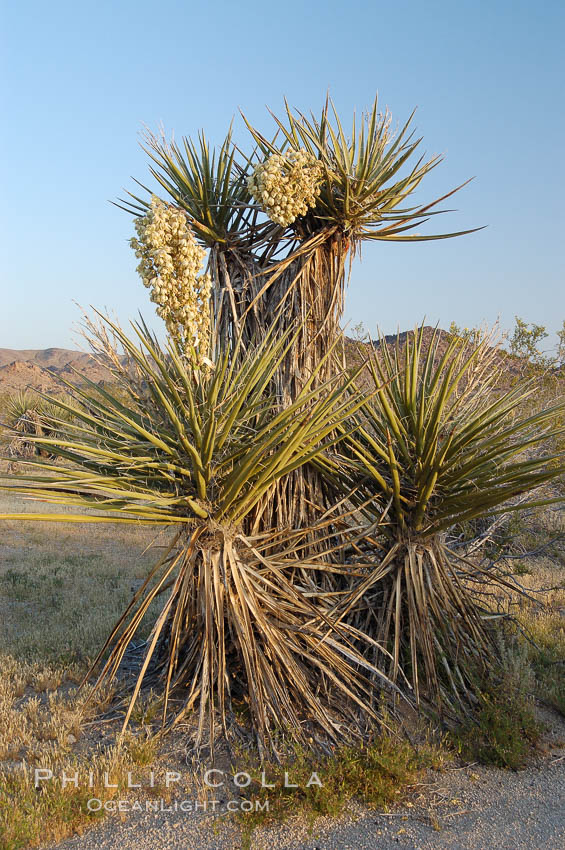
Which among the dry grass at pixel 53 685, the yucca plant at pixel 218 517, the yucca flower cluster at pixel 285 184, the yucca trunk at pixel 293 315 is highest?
the yucca flower cluster at pixel 285 184

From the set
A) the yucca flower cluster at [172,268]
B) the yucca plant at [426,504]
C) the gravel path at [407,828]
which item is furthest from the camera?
the yucca plant at [426,504]

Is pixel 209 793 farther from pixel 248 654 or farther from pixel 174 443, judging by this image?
pixel 174 443

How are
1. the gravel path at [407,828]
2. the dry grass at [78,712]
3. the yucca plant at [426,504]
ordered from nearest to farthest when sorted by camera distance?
the gravel path at [407,828]
the dry grass at [78,712]
the yucca plant at [426,504]

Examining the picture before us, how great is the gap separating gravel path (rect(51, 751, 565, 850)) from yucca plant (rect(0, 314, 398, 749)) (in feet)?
1.60

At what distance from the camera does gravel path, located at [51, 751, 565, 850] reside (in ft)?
10.2

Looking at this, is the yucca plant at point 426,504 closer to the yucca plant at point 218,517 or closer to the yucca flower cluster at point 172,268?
the yucca plant at point 218,517

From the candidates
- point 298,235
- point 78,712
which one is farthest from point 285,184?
point 78,712

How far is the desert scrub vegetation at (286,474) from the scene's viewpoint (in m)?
3.73

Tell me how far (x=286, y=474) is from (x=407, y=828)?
2213 mm

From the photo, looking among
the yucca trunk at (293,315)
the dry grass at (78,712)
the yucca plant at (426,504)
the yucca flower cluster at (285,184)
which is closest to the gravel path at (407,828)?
the dry grass at (78,712)

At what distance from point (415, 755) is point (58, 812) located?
2026 millimetres

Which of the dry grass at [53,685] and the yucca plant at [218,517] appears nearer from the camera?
the dry grass at [53,685]

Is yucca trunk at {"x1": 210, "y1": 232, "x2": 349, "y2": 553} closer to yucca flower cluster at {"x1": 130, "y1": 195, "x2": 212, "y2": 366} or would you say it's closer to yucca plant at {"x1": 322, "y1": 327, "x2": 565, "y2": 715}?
yucca plant at {"x1": 322, "y1": 327, "x2": 565, "y2": 715}

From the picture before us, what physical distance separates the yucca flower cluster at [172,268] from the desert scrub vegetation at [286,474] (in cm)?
1
